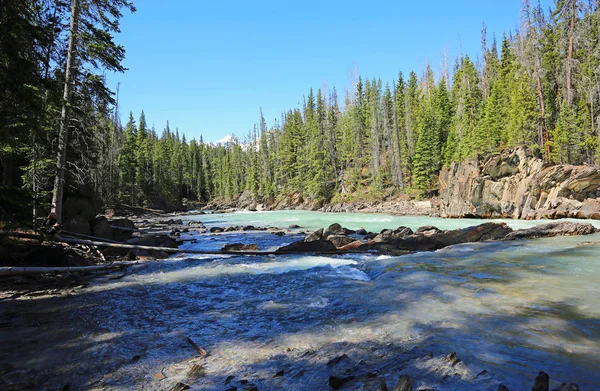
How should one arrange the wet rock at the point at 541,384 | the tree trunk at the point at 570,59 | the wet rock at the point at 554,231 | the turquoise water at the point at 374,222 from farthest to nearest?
the tree trunk at the point at 570,59 < the turquoise water at the point at 374,222 < the wet rock at the point at 554,231 < the wet rock at the point at 541,384

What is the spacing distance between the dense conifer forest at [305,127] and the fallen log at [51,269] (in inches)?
52.9

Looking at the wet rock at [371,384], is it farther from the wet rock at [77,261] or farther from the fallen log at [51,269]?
the wet rock at [77,261]

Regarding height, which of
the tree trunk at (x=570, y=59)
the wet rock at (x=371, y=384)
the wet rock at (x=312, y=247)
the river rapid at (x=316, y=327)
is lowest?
the river rapid at (x=316, y=327)

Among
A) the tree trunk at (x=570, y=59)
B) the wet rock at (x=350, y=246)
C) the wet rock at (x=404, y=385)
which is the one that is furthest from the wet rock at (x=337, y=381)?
the tree trunk at (x=570, y=59)

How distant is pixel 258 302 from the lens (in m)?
7.37

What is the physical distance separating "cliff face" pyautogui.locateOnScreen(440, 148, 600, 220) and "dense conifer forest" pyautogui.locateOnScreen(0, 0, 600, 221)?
511 cm

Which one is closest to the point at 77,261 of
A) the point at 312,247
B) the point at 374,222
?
the point at 312,247

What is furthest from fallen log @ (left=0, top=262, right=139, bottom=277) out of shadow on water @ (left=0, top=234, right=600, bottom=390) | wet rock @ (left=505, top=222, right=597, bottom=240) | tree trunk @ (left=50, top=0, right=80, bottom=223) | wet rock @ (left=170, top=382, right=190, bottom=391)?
wet rock @ (left=505, top=222, right=597, bottom=240)

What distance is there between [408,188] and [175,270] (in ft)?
162

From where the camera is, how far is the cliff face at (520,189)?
1040 inches

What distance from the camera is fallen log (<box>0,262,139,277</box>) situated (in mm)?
7629

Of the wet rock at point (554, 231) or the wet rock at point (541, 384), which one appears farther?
the wet rock at point (554, 231)

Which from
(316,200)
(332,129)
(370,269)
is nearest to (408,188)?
(316,200)

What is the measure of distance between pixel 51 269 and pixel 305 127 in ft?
229
